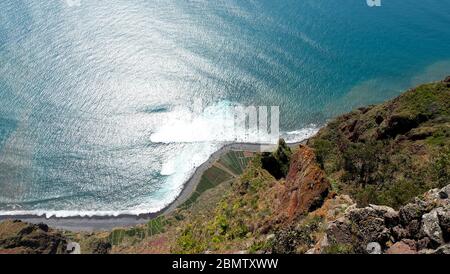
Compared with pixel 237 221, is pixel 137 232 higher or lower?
higher

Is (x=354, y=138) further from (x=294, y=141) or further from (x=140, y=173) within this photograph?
(x=140, y=173)

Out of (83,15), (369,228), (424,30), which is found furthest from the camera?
(424,30)

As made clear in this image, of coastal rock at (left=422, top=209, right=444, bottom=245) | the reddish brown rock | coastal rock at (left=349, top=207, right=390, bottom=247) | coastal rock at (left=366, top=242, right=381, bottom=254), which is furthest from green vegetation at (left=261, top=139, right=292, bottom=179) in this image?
coastal rock at (left=422, top=209, right=444, bottom=245)

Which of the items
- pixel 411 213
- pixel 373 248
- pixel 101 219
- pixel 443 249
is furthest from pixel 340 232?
pixel 101 219

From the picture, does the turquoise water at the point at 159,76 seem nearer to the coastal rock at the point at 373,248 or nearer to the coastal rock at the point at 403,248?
the coastal rock at the point at 373,248

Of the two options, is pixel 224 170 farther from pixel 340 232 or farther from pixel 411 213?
pixel 411 213

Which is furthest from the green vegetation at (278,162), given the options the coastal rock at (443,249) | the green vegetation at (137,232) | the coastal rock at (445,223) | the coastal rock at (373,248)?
the coastal rock at (443,249)

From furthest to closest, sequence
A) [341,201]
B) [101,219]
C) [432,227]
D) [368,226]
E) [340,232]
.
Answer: [101,219]
[341,201]
[340,232]
[368,226]
[432,227]

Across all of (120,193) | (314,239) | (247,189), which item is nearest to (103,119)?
(120,193)
